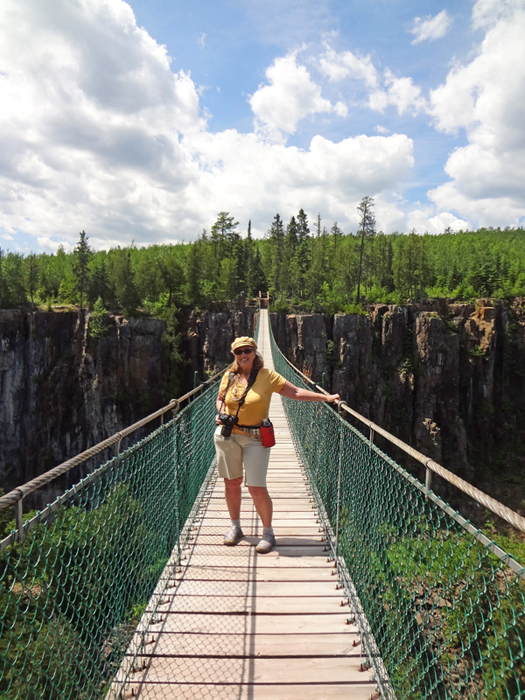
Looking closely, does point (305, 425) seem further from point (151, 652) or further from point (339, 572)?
point (151, 652)

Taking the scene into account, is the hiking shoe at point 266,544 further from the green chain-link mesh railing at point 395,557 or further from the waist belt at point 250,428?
the waist belt at point 250,428

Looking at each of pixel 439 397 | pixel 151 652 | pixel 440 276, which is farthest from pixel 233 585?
pixel 440 276

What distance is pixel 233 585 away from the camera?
2.63 metres

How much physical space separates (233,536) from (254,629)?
87cm

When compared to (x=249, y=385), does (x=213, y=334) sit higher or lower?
lower

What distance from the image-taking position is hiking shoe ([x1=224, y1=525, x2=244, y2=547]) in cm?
308

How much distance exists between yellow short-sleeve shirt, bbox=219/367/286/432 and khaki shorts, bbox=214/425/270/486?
0.11 m

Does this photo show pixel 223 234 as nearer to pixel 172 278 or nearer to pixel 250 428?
pixel 172 278

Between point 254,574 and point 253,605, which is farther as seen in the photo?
point 254,574

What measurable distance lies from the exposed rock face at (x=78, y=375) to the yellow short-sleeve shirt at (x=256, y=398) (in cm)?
2293

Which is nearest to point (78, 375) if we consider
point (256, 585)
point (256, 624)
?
point (256, 585)

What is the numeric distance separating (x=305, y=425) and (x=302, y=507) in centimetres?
156

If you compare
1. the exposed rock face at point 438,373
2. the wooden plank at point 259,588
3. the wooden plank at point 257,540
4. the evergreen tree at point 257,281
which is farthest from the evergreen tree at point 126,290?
the wooden plank at point 259,588

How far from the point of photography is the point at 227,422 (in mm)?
2793
